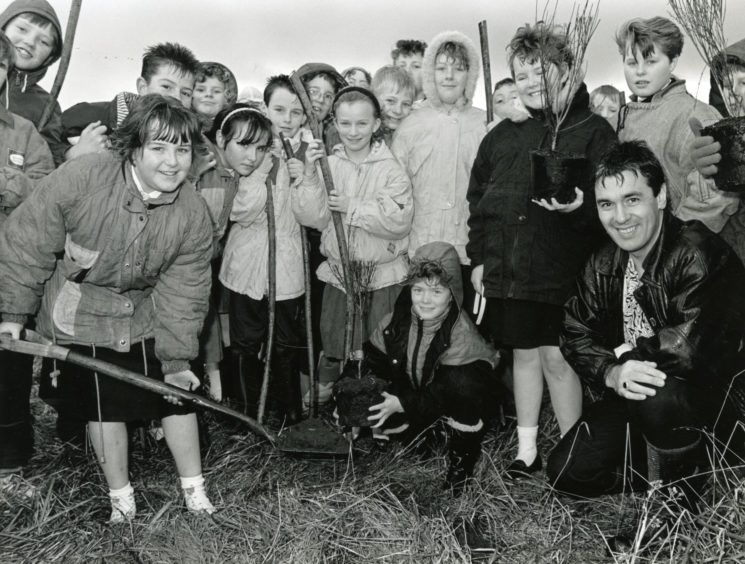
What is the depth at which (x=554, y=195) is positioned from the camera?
10.6 feet

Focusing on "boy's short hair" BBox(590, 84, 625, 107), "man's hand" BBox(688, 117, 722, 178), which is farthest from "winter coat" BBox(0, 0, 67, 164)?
"boy's short hair" BBox(590, 84, 625, 107)

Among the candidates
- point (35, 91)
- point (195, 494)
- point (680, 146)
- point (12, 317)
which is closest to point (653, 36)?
point (680, 146)

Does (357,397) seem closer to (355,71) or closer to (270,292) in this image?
(270,292)

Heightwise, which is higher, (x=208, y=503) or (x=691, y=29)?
(x=691, y=29)

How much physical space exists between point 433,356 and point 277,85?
7.25ft

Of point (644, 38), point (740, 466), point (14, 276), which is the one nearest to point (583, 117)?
point (644, 38)

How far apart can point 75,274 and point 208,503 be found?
1243mm

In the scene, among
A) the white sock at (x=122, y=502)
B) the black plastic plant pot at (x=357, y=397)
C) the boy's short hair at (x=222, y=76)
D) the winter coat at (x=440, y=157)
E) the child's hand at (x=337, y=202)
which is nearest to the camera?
the white sock at (x=122, y=502)

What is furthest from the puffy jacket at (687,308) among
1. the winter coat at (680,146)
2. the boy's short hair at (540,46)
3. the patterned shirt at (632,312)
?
the boy's short hair at (540,46)

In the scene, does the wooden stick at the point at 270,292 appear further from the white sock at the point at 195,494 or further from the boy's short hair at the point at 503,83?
the boy's short hair at the point at 503,83

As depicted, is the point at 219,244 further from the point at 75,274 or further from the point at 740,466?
the point at 740,466

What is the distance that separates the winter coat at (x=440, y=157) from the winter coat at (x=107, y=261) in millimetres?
1395

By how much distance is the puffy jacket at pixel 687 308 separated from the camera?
292 cm

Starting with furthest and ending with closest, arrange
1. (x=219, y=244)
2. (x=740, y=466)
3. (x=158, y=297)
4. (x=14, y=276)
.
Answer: (x=219, y=244) < (x=158, y=297) < (x=14, y=276) < (x=740, y=466)
